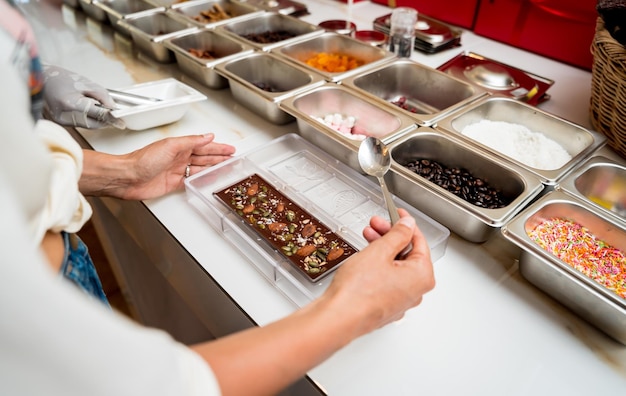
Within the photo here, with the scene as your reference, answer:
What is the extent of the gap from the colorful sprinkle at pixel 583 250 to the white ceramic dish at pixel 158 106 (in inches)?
31.7

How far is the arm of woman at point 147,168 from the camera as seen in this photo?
2.80 ft

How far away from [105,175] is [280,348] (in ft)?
1.91

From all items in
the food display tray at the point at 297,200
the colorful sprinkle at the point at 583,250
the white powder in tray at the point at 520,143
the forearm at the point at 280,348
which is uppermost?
the forearm at the point at 280,348

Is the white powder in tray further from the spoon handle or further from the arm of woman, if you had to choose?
the arm of woman

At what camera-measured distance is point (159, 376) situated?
34 centimetres

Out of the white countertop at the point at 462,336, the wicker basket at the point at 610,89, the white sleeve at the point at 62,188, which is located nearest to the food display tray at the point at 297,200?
the white countertop at the point at 462,336

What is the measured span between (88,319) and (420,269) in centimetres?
40

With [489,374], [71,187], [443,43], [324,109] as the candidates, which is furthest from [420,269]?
[443,43]

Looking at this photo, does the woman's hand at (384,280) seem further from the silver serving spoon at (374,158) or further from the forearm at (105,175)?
the forearm at (105,175)

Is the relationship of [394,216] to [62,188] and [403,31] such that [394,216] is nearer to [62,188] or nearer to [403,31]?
[62,188]

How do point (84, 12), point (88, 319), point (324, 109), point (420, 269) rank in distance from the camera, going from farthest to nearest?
point (84, 12) → point (324, 109) → point (420, 269) → point (88, 319)

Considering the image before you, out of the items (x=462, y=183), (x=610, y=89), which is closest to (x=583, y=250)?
(x=462, y=183)

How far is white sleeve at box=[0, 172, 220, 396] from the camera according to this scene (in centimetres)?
29

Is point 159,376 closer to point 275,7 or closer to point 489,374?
point 489,374
